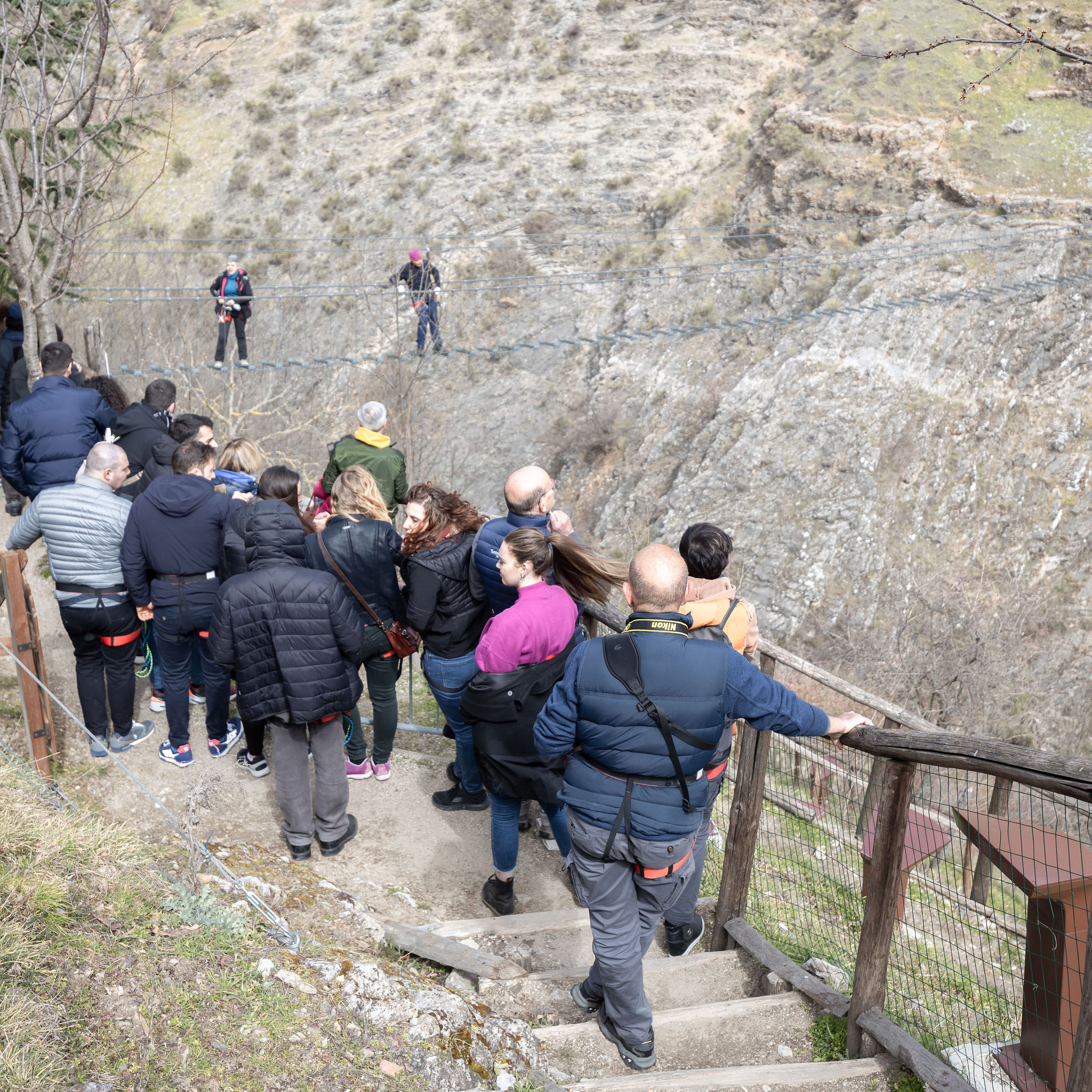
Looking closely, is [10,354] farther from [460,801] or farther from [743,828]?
[743,828]

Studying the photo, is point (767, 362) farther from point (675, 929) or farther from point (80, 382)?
point (675, 929)

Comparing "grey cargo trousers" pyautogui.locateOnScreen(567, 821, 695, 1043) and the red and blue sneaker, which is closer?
"grey cargo trousers" pyautogui.locateOnScreen(567, 821, 695, 1043)

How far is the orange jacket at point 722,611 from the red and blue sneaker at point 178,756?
9.78ft

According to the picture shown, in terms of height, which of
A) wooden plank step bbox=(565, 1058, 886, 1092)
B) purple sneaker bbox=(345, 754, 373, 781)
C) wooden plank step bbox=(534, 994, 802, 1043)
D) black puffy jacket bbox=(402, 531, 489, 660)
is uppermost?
black puffy jacket bbox=(402, 531, 489, 660)

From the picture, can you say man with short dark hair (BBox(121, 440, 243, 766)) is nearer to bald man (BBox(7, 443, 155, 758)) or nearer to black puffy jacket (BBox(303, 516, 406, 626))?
bald man (BBox(7, 443, 155, 758))

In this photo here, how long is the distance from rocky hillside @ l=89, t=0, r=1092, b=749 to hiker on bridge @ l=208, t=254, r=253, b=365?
1.14 m

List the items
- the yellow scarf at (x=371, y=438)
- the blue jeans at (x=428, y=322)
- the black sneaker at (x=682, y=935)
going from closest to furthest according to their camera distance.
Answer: the black sneaker at (x=682, y=935) < the yellow scarf at (x=371, y=438) < the blue jeans at (x=428, y=322)

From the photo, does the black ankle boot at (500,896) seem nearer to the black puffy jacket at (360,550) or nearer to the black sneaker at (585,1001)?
the black sneaker at (585,1001)

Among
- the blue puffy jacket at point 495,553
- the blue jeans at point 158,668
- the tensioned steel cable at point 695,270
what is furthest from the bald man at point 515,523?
A: the tensioned steel cable at point 695,270

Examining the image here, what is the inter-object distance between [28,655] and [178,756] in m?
0.93

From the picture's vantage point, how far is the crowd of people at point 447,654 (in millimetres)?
2805

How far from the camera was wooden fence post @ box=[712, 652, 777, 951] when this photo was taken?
12.3 feet

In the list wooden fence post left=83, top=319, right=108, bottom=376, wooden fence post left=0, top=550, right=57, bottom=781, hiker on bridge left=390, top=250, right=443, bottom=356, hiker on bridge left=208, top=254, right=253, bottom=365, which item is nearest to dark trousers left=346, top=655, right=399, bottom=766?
wooden fence post left=0, top=550, right=57, bottom=781

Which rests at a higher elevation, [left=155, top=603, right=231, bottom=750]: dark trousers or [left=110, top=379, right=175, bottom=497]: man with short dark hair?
[left=110, top=379, right=175, bottom=497]: man with short dark hair
